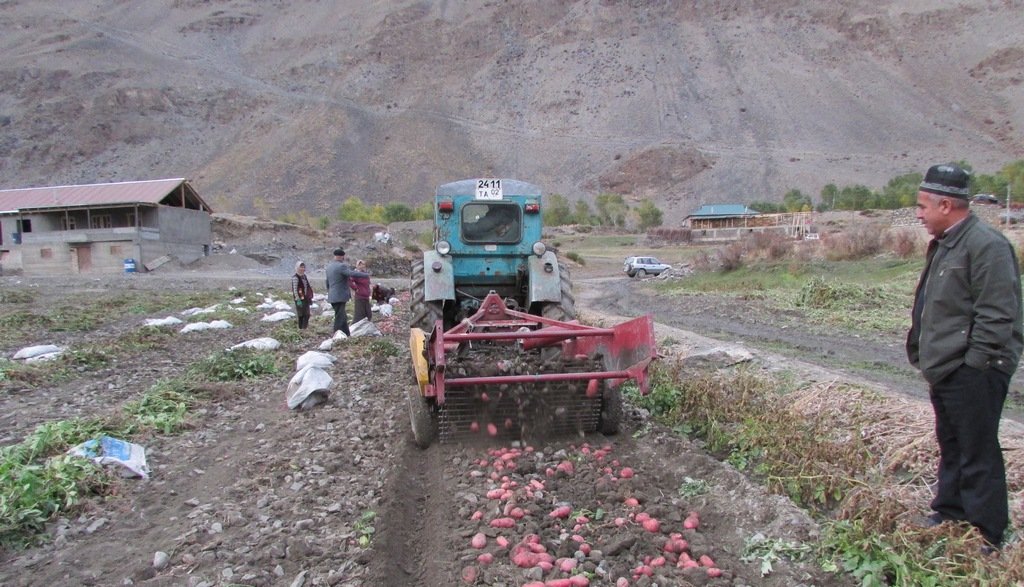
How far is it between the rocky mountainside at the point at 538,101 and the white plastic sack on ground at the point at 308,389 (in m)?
63.9

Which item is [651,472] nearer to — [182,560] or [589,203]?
[182,560]

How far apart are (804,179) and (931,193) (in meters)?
A: 72.8

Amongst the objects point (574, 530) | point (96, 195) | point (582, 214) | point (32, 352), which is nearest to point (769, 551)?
point (574, 530)

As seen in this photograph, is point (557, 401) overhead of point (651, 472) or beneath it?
overhead

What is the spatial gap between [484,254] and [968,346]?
522 centimetres

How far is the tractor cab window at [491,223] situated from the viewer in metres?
7.78

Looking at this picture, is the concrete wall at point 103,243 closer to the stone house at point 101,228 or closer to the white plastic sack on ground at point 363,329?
the stone house at point 101,228

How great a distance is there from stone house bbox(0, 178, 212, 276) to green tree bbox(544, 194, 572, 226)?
36.4 metres

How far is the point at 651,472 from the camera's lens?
4883mm

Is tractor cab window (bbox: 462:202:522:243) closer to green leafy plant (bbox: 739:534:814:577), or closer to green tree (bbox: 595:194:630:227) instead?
green leafy plant (bbox: 739:534:814:577)

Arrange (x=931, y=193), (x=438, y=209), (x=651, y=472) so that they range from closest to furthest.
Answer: (x=931, y=193) < (x=651, y=472) < (x=438, y=209)

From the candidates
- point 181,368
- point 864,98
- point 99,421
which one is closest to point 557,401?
point 99,421

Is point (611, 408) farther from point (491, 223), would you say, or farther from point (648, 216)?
point (648, 216)

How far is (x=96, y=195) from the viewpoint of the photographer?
3762 centimetres
